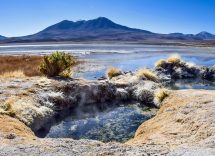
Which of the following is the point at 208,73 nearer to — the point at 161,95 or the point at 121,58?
the point at 161,95

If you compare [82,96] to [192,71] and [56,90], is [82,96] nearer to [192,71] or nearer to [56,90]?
[56,90]

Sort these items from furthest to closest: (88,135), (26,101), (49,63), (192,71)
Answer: (192,71) → (49,63) → (26,101) → (88,135)

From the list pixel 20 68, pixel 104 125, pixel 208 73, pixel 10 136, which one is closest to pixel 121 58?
pixel 20 68

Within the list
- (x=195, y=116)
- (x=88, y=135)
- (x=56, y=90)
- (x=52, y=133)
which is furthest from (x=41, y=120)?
(x=195, y=116)

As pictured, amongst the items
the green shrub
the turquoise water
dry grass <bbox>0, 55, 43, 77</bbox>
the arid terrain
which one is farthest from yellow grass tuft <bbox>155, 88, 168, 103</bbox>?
dry grass <bbox>0, 55, 43, 77</bbox>

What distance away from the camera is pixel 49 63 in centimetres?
2841

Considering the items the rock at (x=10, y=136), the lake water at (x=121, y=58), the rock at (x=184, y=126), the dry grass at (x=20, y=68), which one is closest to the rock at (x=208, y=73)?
the lake water at (x=121, y=58)

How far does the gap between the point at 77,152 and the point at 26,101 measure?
8.49 metres

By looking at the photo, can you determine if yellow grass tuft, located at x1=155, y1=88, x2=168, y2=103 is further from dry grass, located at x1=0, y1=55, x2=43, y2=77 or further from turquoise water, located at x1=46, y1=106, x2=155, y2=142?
dry grass, located at x1=0, y1=55, x2=43, y2=77

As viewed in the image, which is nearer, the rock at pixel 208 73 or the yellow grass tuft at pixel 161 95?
the yellow grass tuft at pixel 161 95

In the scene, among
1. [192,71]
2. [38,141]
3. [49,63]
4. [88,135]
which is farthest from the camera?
[192,71]

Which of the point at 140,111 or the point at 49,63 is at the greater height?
the point at 49,63

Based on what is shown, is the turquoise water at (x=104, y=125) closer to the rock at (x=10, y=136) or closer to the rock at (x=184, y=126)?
the rock at (x=184, y=126)

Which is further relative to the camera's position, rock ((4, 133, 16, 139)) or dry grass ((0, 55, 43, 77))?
dry grass ((0, 55, 43, 77))
